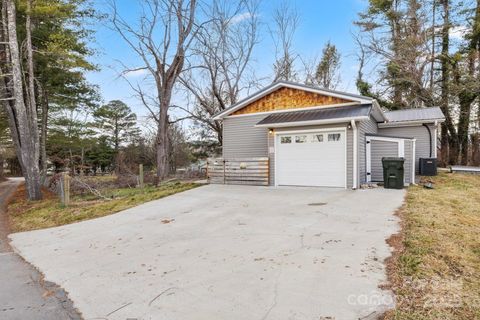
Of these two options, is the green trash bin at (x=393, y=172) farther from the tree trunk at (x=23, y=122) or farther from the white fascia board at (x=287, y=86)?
the tree trunk at (x=23, y=122)

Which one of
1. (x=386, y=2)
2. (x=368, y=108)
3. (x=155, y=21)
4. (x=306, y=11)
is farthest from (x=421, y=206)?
(x=386, y=2)

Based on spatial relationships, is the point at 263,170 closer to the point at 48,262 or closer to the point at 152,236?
the point at 152,236

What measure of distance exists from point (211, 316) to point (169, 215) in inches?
180

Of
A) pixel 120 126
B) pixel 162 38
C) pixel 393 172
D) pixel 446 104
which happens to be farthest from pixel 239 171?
pixel 120 126

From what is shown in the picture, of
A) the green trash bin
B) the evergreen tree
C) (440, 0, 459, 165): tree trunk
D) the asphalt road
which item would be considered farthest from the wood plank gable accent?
the evergreen tree

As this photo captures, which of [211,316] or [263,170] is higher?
[263,170]

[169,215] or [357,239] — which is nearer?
[357,239]

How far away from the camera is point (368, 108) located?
9.38 metres

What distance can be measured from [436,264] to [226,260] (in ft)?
8.39

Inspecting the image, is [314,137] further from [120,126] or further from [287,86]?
[120,126]

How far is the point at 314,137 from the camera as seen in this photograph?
400 inches

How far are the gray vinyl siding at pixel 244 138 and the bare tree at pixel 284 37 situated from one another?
33.3 feet

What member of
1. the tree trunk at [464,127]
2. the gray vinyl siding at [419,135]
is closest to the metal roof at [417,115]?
the gray vinyl siding at [419,135]

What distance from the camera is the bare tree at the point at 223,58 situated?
18.0m
